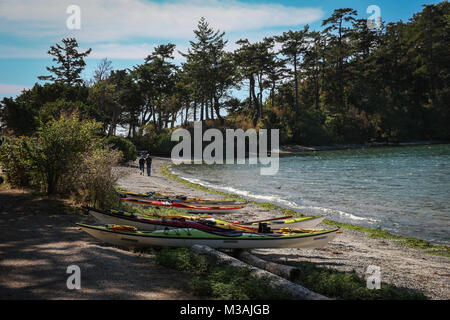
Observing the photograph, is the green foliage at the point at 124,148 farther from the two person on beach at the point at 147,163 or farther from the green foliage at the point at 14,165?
the green foliage at the point at 14,165

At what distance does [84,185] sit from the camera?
10555 millimetres

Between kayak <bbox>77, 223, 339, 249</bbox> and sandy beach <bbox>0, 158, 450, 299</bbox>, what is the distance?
279 millimetres

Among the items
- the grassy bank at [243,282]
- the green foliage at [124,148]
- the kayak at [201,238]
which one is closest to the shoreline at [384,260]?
the kayak at [201,238]

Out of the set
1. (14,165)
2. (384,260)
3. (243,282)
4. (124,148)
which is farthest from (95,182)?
(124,148)

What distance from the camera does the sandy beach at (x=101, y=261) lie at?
4863mm

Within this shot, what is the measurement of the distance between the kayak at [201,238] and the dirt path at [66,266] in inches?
11.2

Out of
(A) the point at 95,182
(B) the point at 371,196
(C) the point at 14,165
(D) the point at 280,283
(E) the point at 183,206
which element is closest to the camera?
(D) the point at 280,283

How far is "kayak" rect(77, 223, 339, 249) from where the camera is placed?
7.00 metres

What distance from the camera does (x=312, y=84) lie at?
8362 cm

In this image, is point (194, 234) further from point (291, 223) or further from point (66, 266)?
point (291, 223)

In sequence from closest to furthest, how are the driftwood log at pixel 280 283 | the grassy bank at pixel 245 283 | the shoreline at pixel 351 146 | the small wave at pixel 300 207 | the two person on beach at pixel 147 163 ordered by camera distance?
the driftwood log at pixel 280 283
the grassy bank at pixel 245 283
the small wave at pixel 300 207
the two person on beach at pixel 147 163
the shoreline at pixel 351 146

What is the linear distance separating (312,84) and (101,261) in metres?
84.4
